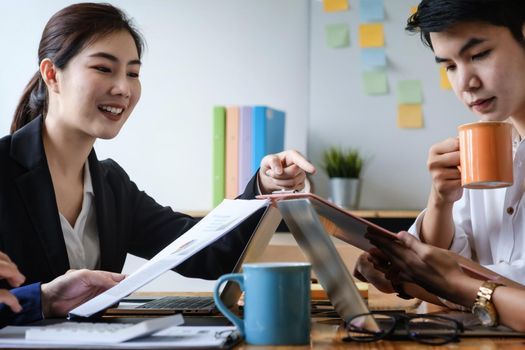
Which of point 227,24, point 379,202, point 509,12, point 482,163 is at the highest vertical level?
point 227,24

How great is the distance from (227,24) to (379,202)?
111 centimetres

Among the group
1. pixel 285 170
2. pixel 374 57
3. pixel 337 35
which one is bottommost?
pixel 285 170

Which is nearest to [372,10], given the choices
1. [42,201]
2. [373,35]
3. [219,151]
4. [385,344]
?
[373,35]

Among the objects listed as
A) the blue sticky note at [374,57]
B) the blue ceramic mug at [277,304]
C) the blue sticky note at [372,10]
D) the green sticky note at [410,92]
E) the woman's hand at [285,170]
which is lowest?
the blue ceramic mug at [277,304]

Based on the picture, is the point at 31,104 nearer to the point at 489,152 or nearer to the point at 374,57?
the point at 489,152

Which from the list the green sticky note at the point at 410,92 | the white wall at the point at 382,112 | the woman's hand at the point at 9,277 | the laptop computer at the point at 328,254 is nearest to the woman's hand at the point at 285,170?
the laptop computer at the point at 328,254

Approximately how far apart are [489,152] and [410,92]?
1895mm

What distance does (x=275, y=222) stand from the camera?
1.02m

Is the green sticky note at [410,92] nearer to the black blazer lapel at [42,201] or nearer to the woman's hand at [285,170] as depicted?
the woman's hand at [285,170]

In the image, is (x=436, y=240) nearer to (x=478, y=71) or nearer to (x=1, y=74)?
(x=478, y=71)

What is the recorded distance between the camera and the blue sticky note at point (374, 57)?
2.88m

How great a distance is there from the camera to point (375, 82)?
9.48ft

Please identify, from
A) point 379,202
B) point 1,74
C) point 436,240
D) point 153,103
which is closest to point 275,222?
point 436,240

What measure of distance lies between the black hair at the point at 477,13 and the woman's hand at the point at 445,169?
269 mm
